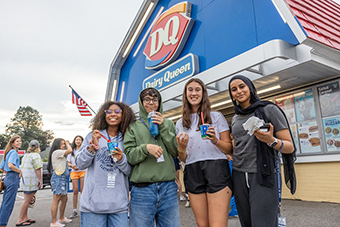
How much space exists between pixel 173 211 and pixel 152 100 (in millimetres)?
1172

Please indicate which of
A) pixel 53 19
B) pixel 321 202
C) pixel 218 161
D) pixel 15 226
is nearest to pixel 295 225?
pixel 321 202

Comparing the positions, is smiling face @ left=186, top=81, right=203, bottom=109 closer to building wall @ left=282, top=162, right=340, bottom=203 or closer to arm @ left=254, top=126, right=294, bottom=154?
arm @ left=254, top=126, right=294, bottom=154

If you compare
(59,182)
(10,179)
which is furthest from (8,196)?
(59,182)

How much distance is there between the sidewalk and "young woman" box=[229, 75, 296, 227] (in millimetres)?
2544

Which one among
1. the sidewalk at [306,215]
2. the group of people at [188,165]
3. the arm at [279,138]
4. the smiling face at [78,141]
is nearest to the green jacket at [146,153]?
the group of people at [188,165]

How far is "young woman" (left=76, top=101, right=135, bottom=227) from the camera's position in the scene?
7.31 ft

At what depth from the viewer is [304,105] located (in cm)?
575

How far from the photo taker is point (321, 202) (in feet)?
17.3

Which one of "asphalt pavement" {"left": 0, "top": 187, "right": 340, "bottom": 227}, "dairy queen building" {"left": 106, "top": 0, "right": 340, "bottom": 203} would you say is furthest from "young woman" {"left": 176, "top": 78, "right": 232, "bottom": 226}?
"dairy queen building" {"left": 106, "top": 0, "right": 340, "bottom": 203}

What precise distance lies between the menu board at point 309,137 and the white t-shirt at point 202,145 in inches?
164

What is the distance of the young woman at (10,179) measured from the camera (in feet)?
15.9

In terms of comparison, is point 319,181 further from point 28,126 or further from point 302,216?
point 28,126

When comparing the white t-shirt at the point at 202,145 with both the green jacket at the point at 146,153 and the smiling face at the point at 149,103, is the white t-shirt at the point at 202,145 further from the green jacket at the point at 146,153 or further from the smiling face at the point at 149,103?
the smiling face at the point at 149,103

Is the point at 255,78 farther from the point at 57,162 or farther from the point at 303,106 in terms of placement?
the point at 57,162
